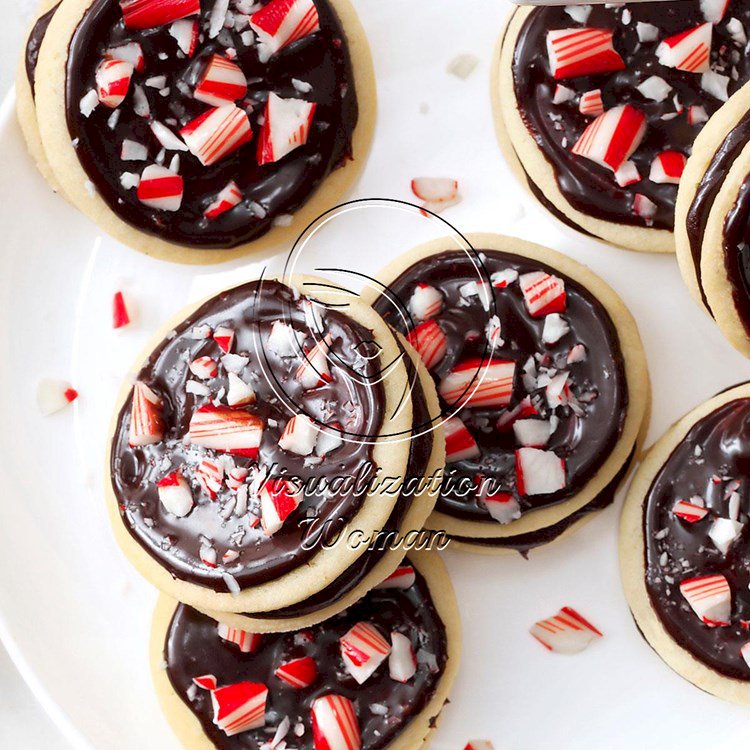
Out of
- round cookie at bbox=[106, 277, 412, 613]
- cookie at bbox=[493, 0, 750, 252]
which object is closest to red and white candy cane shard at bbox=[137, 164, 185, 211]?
round cookie at bbox=[106, 277, 412, 613]

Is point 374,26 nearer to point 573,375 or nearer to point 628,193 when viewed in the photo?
point 628,193

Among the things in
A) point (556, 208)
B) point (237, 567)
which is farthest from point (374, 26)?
point (237, 567)

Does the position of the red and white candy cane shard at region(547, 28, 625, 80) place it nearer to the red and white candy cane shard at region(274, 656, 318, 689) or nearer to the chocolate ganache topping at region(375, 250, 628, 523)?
the chocolate ganache topping at region(375, 250, 628, 523)

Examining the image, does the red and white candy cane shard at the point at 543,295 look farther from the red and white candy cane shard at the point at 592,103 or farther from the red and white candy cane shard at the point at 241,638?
the red and white candy cane shard at the point at 241,638

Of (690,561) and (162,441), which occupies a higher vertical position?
(162,441)

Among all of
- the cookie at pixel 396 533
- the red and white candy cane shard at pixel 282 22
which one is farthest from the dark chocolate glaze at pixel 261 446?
the red and white candy cane shard at pixel 282 22

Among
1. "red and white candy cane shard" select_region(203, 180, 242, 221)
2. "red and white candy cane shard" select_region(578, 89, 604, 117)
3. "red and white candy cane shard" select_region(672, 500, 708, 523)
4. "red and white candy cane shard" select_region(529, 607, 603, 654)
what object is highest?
"red and white candy cane shard" select_region(203, 180, 242, 221)
